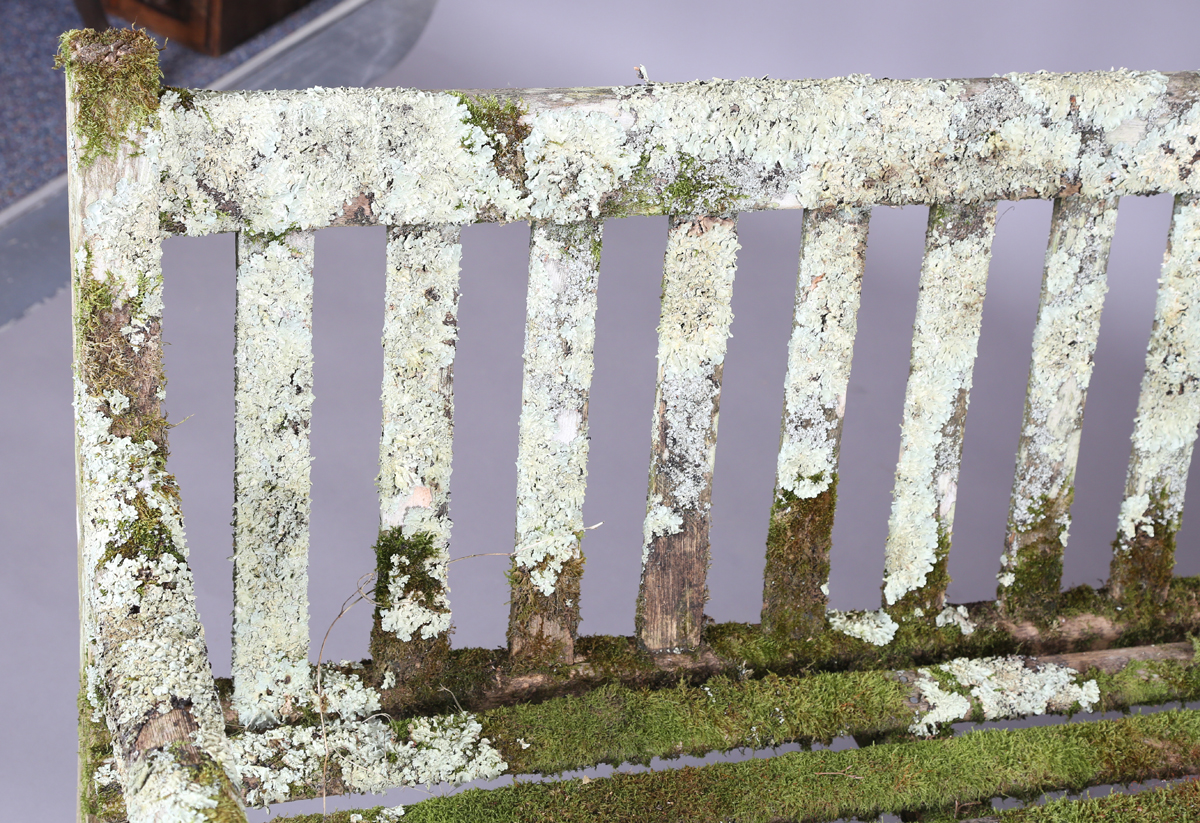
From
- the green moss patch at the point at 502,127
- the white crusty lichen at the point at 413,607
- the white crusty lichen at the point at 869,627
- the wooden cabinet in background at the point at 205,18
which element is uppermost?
the wooden cabinet in background at the point at 205,18

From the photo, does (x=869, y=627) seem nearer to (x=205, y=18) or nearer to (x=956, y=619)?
(x=956, y=619)

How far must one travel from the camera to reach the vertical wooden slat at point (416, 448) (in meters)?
1.53

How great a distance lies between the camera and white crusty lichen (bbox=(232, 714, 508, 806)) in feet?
5.35

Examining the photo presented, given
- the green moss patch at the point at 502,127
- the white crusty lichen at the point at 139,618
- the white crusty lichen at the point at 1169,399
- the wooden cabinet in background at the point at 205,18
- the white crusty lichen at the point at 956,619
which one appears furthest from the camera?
the wooden cabinet in background at the point at 205,18

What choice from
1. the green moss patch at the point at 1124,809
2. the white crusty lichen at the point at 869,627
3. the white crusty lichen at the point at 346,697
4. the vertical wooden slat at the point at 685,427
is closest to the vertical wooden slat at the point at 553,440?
the vertical wooden slat at the point at 685,427

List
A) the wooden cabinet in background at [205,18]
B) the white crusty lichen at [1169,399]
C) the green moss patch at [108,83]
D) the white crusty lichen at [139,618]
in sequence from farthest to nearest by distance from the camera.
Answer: the wooden cabinet in background at [205,18] < the white crusty lichen at [1169,399] < the green moss patch at [108,83] < the white crusty lichen at [139,618]

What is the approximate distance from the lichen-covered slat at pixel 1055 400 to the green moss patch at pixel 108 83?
116cm

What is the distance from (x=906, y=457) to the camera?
1.80m

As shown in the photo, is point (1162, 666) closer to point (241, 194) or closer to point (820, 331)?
point (820, 331)

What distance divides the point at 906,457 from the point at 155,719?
3.56ft

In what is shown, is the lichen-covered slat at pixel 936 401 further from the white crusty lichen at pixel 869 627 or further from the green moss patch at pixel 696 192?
the green moss patch at pixel 696 192

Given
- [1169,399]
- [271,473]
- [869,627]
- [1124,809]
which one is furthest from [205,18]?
[1124,809]

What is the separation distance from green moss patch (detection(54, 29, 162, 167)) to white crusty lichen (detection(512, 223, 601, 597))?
47 centimetres

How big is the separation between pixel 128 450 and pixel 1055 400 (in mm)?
1263
